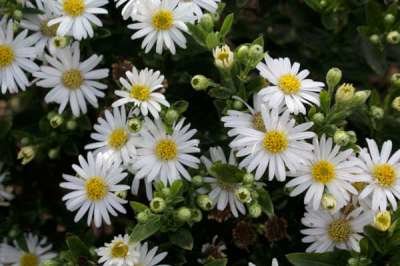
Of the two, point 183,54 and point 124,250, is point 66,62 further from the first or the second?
point 124,250

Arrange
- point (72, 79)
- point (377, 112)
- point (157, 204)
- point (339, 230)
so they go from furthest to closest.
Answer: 1. point (72, 79)
2. point (377, 112)
3. point (339, 230)
4. point (157, 204)

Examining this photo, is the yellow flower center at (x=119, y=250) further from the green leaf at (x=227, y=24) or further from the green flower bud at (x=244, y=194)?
the green leaf at (x=227, y=24)

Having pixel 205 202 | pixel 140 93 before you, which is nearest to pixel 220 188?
pixel 205 202

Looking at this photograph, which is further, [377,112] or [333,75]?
[377,112]

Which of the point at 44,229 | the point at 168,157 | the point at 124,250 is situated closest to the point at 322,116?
the point at 168,157

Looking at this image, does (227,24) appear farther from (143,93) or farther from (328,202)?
(328,202)

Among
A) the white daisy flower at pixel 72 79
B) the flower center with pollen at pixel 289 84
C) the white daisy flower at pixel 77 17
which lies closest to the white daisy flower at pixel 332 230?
the flower center with pollen at pixel 289 84

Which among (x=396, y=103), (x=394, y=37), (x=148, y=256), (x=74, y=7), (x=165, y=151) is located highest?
(x=74, y=7)
